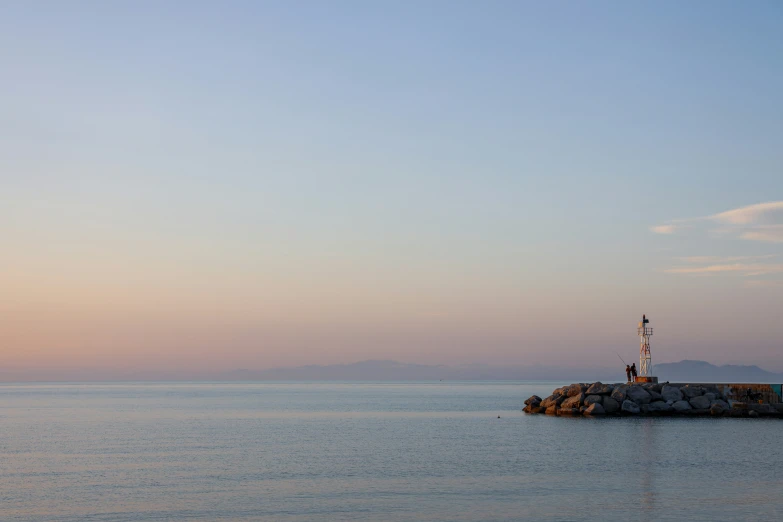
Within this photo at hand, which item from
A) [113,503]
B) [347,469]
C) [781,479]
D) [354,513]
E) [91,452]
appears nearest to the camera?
[354,513]

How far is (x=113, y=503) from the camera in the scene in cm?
2912

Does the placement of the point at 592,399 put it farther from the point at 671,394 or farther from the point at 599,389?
the point at 671,394

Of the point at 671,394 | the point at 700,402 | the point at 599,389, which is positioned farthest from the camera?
the point at 599,389

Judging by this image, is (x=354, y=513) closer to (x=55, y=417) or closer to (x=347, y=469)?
(x=347, y=469)

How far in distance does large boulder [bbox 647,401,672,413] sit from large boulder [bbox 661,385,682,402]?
2.47 feet

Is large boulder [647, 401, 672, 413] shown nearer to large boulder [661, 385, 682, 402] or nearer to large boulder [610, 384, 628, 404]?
large boulder [661, 385, 682, 402]

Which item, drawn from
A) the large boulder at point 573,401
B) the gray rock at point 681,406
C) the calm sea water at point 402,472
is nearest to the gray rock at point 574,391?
the large boulder at point 573,401

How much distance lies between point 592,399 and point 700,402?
30.7ft

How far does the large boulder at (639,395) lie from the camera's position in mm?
69062

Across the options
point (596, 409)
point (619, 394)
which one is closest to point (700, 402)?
point (619, 394)

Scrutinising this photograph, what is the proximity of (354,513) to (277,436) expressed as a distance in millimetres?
31508

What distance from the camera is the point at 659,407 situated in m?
68.8

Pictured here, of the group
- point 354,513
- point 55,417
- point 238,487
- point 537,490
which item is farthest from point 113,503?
point 55,417

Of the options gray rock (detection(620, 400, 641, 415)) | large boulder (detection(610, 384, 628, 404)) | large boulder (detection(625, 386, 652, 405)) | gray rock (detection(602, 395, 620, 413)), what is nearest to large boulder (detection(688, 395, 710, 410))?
large boulder (detection(625, 386, 652, 405))
